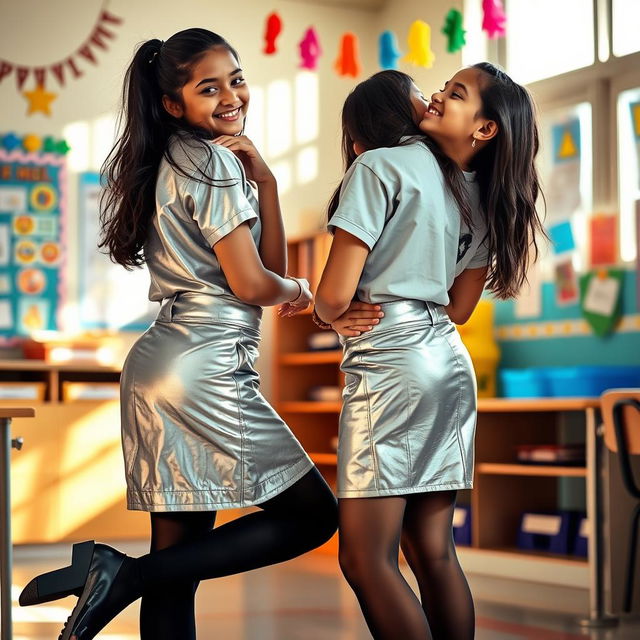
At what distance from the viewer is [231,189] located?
69.7 inches

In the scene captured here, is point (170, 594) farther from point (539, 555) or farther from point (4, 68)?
point (4, 68)

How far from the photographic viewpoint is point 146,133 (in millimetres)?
1861

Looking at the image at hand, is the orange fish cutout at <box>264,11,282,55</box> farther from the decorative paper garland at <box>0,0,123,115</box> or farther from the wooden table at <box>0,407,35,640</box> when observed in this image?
the wooden table at <box>0,407,35,640</box>

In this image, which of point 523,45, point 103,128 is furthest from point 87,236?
point 523,45

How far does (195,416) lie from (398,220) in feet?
1.54

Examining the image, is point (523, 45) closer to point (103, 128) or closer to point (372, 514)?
point (103, 128)

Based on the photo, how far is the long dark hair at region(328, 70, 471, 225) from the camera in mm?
1833

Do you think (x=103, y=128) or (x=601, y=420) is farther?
(x=103, y=128)

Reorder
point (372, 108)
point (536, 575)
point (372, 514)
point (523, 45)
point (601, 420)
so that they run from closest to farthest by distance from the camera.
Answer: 1. point (372, 514)
2. point (372, 108)
3. point (601, 420)
4. point (536, 575)
5. point (523, 45)

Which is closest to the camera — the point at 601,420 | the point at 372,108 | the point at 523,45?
the point at 372,108

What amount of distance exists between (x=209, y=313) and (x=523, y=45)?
13.4 ft

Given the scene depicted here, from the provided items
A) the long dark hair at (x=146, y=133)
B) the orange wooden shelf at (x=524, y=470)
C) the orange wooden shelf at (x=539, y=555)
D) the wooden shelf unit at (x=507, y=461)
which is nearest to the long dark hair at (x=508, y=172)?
the long dark hair at (x=146, y=133)

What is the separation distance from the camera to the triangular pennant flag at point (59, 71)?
5711 millimetres

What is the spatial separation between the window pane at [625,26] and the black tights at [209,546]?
356cm
